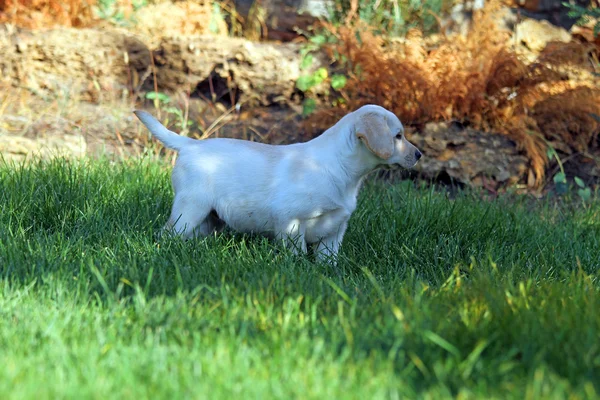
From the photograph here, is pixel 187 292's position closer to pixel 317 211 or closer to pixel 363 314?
pixel 363 314

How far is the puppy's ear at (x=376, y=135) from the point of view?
12.3 ft

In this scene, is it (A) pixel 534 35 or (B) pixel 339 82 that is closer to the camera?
(B) pixel 339 82

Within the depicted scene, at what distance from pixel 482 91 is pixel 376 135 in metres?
2.85

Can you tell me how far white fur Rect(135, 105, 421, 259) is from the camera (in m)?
3.85

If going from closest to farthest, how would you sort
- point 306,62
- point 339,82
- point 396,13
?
point 339,82
point 306,62
point 396,13

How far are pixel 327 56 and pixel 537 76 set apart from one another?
1933mm

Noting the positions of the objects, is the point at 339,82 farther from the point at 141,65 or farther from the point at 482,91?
the point at 141,65

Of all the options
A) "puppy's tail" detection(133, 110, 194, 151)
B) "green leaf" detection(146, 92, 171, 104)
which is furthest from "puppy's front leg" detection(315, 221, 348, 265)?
"green leaf" detection(146, 92, 171, 104)

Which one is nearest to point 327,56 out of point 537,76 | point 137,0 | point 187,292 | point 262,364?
point 537,76

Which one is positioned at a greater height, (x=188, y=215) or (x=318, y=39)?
(x=318, y=39)

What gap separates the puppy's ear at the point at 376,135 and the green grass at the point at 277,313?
1.79 feet

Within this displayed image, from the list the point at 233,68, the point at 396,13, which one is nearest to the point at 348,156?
the point at 233,68

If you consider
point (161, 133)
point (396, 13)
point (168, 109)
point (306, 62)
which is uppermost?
point (396, 13)

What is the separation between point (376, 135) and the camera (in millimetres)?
3768
